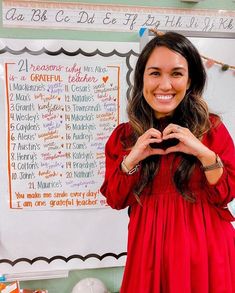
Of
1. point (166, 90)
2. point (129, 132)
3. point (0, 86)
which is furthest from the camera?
point (0, 86)

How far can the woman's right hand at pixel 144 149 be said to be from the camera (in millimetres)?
841

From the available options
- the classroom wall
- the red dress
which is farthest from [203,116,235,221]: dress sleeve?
the classroom wall

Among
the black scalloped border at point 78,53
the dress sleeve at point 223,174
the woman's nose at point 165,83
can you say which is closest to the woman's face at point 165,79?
the woman's nose at point 165,83

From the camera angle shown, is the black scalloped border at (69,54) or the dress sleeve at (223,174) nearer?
the dress sleeve at (223,174)

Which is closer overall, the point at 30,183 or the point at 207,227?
the point at 207,227

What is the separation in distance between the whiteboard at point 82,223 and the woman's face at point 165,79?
500 millimetres

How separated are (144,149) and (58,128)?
1.94 ft

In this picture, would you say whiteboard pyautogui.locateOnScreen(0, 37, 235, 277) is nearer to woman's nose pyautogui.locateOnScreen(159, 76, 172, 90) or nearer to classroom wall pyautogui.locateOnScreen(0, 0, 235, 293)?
classroom wall pyautogui.locateOnScreen(0, 0, 235, 293)

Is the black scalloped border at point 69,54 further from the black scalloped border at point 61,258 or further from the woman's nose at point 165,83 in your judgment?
the woman's nose at point 165,83

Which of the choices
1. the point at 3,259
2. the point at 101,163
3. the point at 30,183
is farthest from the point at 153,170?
the point at 3,259

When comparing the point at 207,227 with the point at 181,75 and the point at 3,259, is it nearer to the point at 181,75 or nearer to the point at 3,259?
the point at 181,75

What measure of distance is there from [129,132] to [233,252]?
437 millimetres

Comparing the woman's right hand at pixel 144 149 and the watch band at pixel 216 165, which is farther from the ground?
the woman's right hand at pixel 144 149

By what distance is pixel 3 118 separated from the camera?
1317mm
